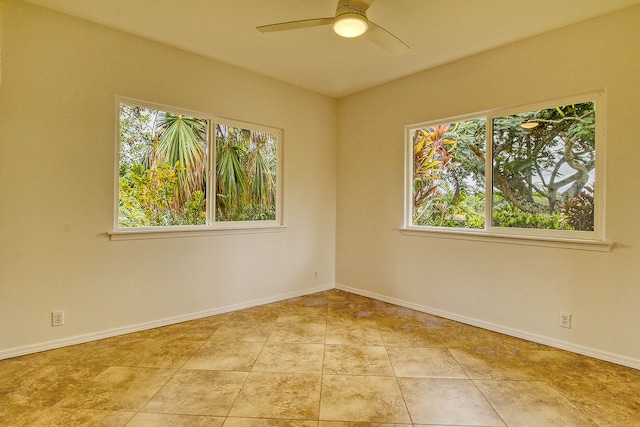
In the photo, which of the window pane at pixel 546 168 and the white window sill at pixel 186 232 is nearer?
the window pane at pixel 546 168

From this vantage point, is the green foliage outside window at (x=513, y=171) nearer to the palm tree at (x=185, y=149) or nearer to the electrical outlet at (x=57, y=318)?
the palm tree at (x=185, y=149)

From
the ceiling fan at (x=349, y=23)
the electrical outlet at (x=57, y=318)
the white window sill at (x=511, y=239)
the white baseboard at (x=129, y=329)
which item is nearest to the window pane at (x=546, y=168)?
the white window sill at (x=511, y=239)

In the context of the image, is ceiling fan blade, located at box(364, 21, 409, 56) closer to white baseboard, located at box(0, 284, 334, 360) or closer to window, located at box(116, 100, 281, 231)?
window, located at box(116, 100, 281, 231)

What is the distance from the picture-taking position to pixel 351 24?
217cm

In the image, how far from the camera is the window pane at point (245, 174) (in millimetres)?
3706

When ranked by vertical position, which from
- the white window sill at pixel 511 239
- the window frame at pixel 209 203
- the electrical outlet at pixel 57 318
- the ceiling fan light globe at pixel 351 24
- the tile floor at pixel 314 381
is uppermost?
the ceiling fan light globe at pixel 351 24

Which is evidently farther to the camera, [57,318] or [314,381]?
[57,318]

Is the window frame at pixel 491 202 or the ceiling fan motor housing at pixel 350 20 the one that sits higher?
the ceiling fan motor housing at pixel 350 20

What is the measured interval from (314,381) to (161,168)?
2.42m

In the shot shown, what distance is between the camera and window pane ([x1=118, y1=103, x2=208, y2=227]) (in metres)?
3.07

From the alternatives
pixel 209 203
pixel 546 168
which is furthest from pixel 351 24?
pixel 209 203

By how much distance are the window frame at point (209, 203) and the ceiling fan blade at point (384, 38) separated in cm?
194

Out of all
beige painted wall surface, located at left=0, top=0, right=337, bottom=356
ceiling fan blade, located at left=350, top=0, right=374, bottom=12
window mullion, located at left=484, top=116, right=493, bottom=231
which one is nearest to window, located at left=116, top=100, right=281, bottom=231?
beige painted wall surface, located at left=0, top=0, right=337, bottom=356

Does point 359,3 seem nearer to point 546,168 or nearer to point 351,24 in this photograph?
point 351,24
